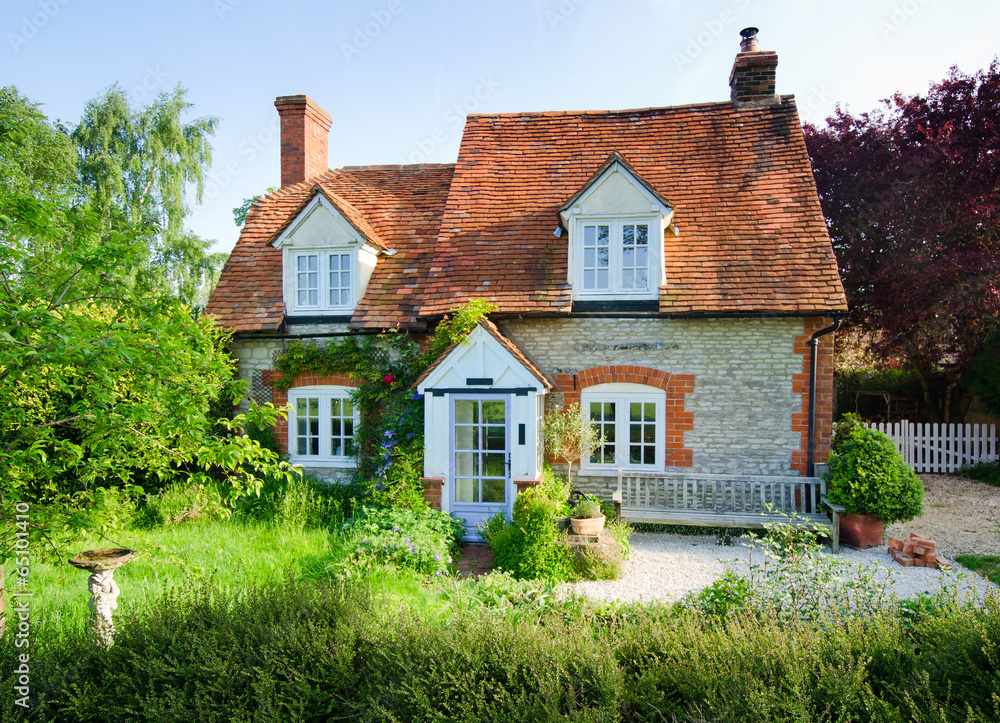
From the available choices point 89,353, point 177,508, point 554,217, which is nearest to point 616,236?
point 554,217

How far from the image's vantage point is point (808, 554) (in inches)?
226

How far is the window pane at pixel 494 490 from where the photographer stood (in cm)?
932

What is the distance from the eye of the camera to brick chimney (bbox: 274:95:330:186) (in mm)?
13625

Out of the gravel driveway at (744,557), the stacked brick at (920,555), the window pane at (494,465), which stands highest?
the window pane at (494,465)

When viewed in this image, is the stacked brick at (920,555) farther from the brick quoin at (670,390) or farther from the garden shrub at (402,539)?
the garden shrub at (402,539)

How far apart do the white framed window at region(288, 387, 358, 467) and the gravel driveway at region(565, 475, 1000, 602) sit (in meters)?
5.48

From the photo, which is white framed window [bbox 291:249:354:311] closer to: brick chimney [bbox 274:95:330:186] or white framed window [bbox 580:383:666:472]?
brick chimney [bbox 274:95:330:186]

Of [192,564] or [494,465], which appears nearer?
[192,564]

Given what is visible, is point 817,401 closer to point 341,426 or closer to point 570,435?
point 570,435

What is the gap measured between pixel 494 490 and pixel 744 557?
3774 millimetres

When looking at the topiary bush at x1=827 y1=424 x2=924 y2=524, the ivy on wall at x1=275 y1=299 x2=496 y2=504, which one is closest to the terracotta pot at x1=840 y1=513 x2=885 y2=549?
the topiary bush at x1=827 y1=424 x2=924 y2=524

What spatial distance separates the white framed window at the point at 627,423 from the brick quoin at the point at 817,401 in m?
2.19

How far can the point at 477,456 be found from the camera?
9.35m

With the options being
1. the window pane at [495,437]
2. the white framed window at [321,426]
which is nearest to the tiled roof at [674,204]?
the window pane at [495,437]
